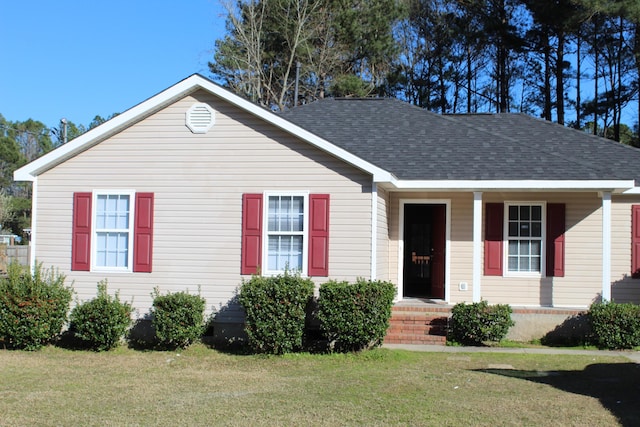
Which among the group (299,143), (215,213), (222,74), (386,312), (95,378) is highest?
(222,74)

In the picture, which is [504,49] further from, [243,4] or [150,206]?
[150,206]

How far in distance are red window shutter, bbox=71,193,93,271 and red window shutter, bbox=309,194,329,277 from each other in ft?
13.2

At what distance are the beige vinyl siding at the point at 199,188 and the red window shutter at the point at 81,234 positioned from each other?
13 cm

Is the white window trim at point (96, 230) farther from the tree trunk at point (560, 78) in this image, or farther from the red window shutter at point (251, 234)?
the tree trunk at point (560, 78)

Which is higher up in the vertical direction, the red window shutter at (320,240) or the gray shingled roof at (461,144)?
the gray shingled roof at (461,144)

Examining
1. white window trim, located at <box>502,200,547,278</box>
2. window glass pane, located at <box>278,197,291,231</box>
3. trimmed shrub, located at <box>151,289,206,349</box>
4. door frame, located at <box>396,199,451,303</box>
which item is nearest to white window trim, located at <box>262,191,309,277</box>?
window glass pane, located at <box>278,197,291,231</box>

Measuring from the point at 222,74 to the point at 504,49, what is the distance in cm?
1276

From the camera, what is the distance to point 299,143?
11.5 m

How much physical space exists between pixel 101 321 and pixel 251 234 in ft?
9.34

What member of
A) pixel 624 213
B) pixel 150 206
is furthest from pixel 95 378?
pixel 624 213

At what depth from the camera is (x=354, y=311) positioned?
33.5 feet

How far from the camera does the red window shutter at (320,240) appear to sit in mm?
11344

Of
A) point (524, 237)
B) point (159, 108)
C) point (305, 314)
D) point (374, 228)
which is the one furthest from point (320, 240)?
point (524, 237)

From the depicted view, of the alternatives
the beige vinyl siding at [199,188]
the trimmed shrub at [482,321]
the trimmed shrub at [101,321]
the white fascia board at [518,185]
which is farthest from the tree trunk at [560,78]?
the trimmed shrub at [101,321]
